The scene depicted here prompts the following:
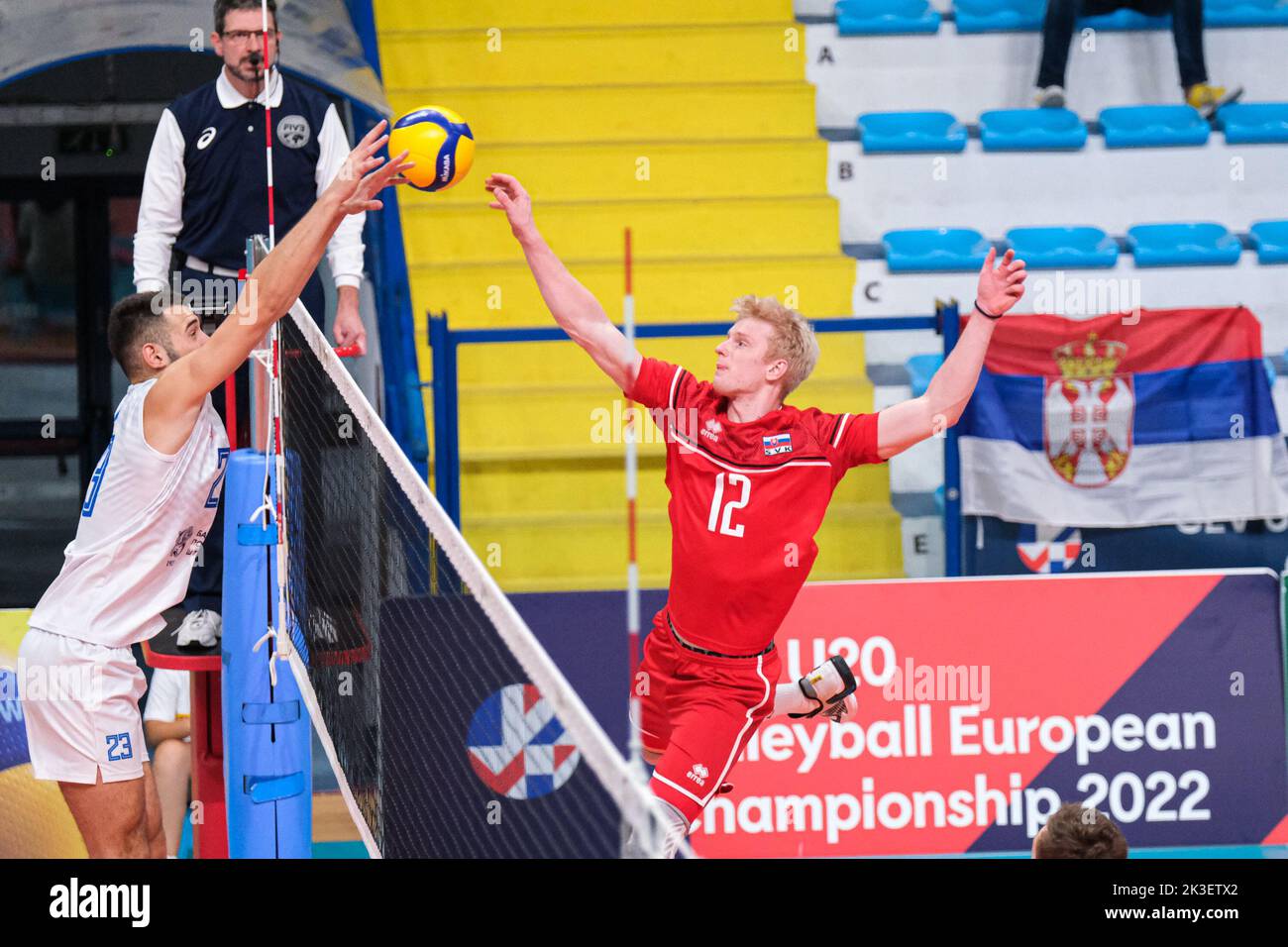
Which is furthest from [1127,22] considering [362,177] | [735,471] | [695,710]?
Answer: [362,177]

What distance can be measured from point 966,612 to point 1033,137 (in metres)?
4.19

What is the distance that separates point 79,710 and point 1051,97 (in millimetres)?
7376

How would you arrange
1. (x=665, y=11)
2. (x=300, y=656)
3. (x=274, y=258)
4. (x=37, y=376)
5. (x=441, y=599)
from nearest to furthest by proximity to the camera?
(x=274, y=258) < (x=300, y=656) < (x=441, y=599) < (x=665, y=11) < (x=37, y=376)

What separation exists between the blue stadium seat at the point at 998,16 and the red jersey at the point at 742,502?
625cm

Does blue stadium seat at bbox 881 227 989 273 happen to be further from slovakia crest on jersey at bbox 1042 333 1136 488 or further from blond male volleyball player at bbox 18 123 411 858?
blond male volleyball player at bbox 18 123 411 858

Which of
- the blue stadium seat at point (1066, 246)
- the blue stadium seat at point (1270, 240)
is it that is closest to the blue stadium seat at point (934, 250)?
the blue stadium seat at point (1066, 246)

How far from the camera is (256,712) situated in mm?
4852

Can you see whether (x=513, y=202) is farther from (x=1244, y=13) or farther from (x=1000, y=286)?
(x=1244, y=13)

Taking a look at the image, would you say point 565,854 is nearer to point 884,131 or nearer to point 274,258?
point 274,258

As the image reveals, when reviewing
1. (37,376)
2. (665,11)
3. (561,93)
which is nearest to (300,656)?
(561,93)

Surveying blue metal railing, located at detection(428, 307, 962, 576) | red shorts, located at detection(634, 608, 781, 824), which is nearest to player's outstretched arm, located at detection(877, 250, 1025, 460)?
red shorts, located at detection(634, 608, 781, 824)

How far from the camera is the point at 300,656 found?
5164 millimetres

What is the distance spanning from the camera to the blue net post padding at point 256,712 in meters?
4.84

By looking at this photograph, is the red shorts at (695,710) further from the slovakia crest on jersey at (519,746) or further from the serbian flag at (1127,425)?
the serbian flag at (1127,425)
